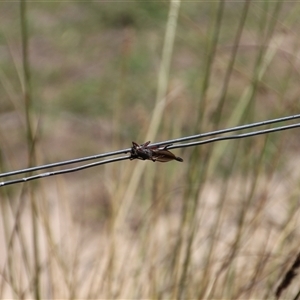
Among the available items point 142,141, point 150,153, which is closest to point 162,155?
point 150,153

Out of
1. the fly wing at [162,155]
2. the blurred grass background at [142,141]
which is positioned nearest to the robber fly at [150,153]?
the fly wing at [162,155]

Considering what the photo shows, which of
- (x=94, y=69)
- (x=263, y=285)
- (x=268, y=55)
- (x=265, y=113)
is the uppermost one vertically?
(x=94, y=69)

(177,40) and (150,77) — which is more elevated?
(177,40)

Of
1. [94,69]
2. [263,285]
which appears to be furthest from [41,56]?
[263,285]

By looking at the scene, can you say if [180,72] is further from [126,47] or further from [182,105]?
[126,47]

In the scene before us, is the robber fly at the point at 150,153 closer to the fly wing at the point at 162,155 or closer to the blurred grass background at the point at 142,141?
the fly wing at the point at 162,155

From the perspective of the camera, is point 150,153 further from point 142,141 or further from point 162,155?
point 142,141

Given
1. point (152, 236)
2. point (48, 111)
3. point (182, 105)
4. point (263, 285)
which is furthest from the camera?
point (48, 111)
